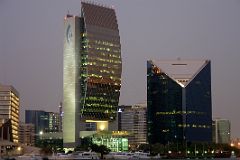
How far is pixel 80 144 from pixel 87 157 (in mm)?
60824

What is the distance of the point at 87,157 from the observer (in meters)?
138

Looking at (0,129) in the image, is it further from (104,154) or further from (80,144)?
(80,144)

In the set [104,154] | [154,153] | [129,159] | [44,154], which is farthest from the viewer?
[154,153]

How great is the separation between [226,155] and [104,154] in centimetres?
5631

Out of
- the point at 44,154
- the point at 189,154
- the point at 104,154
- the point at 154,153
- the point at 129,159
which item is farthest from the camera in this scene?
the point at 189,154

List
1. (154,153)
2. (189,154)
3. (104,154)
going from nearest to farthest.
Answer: (104,154) → (154,153) → (189,154)

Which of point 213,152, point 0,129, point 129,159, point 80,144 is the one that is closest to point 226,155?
point 213,152

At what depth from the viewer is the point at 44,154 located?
13425cm

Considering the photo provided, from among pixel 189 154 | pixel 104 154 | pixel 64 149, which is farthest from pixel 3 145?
pixel 189 154

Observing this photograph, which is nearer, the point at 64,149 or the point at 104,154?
the point at 104,154

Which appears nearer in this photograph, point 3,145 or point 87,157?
point 87,157

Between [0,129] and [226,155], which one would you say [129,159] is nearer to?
[0,129]

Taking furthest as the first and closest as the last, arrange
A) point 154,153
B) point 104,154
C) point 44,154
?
point 154,153 < point 104,154 < point 44,154

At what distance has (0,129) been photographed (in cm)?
16325
